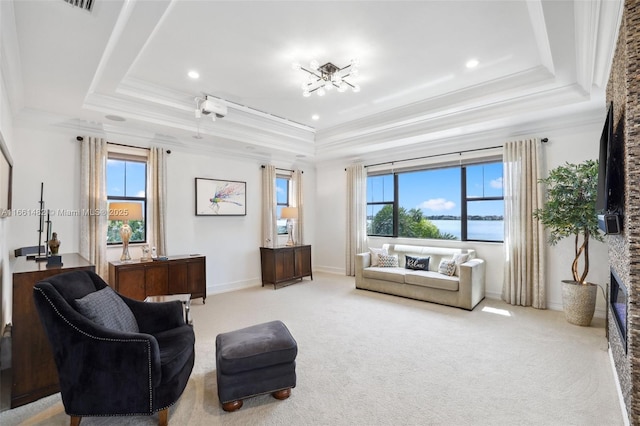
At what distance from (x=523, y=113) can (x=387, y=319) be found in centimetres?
325

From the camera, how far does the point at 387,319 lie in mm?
3893

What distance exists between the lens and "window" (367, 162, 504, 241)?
16.3 feet

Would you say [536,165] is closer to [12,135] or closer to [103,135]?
[103,135]

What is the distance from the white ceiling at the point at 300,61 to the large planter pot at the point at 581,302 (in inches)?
88.3

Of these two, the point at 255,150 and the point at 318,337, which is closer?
the point at 318,337

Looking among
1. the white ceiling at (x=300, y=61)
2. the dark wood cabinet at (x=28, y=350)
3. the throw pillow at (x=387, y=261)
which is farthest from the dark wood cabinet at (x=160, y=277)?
the throw pillow at (x=387, y=261)

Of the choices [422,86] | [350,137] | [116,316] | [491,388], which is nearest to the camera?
[116,316]

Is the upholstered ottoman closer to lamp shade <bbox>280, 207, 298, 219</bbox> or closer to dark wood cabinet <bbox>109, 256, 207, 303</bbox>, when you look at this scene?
dark wood cabinet <bbox>109, 256, 207, 303</bbox>

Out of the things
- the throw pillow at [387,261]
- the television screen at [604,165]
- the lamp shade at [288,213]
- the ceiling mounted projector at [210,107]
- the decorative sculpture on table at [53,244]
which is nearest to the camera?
the television screen at [604,165]

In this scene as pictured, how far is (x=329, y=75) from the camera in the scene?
11.0 feet

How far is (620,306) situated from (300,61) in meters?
3.56

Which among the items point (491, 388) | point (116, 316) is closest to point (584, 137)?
point (491, 388)

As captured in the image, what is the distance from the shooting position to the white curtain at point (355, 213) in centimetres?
640

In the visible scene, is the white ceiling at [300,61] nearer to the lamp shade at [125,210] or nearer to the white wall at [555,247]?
the white wall at [555,247]
